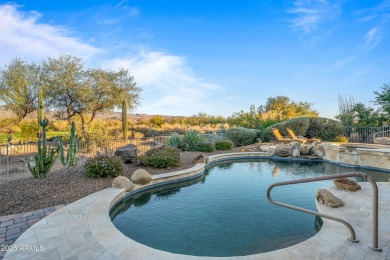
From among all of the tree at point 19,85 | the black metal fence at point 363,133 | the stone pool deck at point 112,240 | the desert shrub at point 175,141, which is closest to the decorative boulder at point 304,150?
the desert shrub at point 175,141

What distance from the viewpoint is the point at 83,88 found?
736 inches

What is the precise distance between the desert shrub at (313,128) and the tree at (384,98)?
12.1 ft

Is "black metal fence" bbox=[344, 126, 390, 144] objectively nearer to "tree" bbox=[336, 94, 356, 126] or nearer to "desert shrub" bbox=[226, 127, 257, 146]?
"tree" bbox=[336, 94, 356, 126]

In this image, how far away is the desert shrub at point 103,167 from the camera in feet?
22.0

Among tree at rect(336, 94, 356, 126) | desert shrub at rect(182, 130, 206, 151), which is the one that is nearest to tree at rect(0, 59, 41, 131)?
desert shrub at rect(182, 130, 206, 151)

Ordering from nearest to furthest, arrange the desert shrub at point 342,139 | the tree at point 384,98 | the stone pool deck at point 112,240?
the stone pool deck at point 112,240 < the desert shrub at point 342,139 < the tree at point 384,98

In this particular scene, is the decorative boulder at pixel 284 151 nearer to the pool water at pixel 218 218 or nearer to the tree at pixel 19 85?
the pool water at pixel 218 218

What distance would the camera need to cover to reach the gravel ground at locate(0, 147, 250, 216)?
4676 millimetres

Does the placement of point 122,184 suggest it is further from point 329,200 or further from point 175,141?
point 175,141

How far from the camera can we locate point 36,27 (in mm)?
10148

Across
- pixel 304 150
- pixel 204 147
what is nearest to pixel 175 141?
pixel 204 147

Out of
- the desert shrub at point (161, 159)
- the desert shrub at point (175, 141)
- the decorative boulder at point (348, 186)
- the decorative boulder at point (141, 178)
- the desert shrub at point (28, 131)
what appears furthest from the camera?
the desert shrub at point (28, 131)

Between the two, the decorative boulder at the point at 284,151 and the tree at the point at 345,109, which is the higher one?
the tree at the point at 345,109

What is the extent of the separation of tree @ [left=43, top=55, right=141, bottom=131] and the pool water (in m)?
13.7
